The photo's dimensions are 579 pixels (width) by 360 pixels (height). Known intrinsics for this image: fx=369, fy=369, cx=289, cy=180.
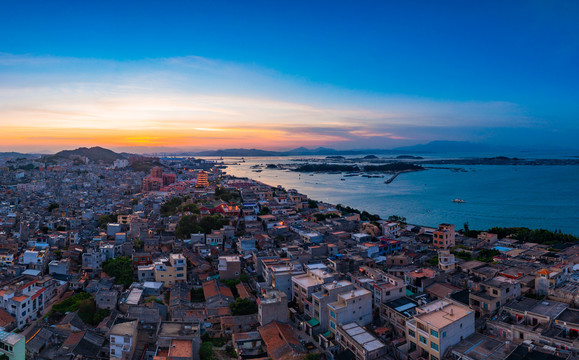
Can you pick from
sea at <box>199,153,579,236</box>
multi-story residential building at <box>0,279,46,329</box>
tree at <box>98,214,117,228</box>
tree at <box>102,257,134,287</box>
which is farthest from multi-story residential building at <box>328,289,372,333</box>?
sea at <box>199,153,579,236</box>

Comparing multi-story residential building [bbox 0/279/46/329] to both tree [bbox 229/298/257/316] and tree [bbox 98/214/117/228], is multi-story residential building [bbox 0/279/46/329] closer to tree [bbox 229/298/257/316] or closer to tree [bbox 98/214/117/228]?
tree [bbox 229/298/257/316]

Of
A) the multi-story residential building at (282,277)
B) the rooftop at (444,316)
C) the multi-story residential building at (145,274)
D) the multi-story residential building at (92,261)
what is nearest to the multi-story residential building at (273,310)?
the multi-story residential building at (282,277)

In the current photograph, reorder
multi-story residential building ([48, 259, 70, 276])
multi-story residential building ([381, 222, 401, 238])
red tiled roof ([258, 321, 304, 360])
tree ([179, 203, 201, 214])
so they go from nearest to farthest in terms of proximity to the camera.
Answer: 1. red tiled roof ([258, 321, 304, 360])
2. multi-story residential building ([48, 259, 70, 276])
3. multi-story residential building ([381, 222, 401, 238])
4. tree ([179, 203, 201, 214])

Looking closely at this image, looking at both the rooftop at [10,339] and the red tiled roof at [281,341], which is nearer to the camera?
the rooftop at [10,339]

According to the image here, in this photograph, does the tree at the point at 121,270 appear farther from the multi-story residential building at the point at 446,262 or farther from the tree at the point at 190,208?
the multi-story residential building at the point at 446,262

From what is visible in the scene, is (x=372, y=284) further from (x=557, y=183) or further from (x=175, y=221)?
(x=557, y=183)

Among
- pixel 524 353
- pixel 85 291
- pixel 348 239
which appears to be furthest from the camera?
pixel 348 239

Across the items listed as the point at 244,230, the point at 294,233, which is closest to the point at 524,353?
the point at 294,233
